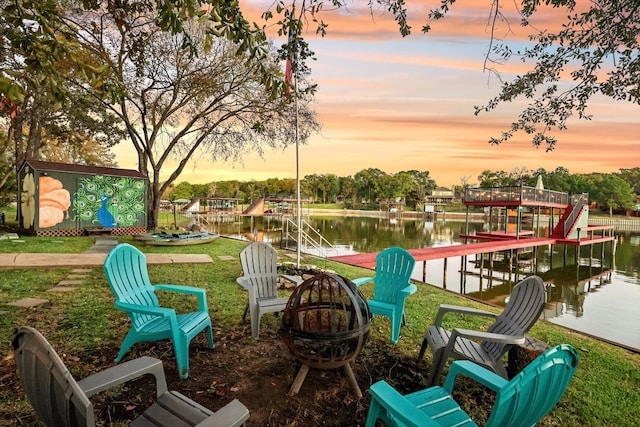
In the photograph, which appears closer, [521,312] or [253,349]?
[521,312]

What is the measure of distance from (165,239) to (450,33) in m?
10.00

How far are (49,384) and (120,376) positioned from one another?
542 mm

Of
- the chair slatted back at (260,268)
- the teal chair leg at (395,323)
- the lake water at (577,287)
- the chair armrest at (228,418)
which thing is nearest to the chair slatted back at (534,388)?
the chair armrest at (228,418)

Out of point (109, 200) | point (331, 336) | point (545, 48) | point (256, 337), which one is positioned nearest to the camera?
point (331, 336)

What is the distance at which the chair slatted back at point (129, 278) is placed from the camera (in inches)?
125

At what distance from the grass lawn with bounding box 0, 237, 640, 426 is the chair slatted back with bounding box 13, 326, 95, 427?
112cm

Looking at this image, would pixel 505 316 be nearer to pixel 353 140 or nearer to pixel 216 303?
pixel 216 303

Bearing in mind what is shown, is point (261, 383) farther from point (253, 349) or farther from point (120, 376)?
point (120, 376)

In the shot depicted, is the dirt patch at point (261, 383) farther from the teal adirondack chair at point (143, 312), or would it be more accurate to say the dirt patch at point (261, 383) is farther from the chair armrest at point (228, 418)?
the chair armrest at point (228, 418)

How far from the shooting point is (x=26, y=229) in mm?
13352

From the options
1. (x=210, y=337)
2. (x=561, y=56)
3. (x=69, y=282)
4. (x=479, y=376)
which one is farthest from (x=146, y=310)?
(x=561, y=56)

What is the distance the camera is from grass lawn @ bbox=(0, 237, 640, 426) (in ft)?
9.12

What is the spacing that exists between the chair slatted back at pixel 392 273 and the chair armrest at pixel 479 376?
6.14 ft

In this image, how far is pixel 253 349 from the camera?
146 inches
